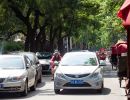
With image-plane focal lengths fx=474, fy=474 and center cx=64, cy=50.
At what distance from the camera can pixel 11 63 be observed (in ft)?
55.5

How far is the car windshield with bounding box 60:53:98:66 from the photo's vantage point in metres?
17.8

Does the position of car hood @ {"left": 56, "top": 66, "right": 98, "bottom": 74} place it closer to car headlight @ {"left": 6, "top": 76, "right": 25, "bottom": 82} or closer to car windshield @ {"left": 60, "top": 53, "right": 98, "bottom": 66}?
car windshield @ {"left": 60, "top": 53, "right": 98, "bottom": 66}

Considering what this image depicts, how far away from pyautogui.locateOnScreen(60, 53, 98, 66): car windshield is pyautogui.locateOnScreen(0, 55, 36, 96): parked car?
138 cm

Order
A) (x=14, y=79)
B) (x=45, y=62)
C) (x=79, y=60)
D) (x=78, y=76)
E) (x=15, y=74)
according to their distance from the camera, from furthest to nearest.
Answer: (x=45, y=62)
(x=79, y=60)
(x=78, y=76)
(x=15, y=74)
(x=14, y=79)

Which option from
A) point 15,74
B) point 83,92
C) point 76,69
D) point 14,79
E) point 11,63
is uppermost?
point 11,63

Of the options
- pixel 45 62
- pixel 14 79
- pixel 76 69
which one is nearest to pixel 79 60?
pixel 76 69

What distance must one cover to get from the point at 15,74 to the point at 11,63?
1313 mm

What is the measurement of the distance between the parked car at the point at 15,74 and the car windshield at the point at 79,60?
138 cm

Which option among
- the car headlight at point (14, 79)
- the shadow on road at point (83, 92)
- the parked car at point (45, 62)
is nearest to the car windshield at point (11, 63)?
the car headlight at point (14, 79)

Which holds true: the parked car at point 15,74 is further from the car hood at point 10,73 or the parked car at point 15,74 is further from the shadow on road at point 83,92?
the shadow on road at point 83,92

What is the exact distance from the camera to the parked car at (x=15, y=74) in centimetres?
1541

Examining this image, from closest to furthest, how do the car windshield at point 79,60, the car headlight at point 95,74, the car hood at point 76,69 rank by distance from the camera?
the car hood at point 76,69 < the car headlight at point 95,74 < the car windshield at point 79,60

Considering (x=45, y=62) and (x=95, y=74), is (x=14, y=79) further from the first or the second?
(x=45, y=62)

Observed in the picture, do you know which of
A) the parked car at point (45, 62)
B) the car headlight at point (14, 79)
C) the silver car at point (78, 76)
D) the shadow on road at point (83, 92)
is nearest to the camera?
the car headlight at point (14, 79)
